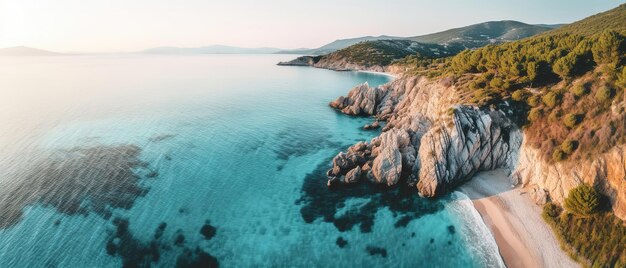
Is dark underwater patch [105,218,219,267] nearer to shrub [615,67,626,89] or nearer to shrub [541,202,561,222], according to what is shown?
shrub [541,202,561,222]

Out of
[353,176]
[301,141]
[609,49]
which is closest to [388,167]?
[353,176]

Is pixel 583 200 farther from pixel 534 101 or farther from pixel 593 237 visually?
pixel 534 101

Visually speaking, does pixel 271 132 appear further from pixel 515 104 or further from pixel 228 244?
pixel 515 104

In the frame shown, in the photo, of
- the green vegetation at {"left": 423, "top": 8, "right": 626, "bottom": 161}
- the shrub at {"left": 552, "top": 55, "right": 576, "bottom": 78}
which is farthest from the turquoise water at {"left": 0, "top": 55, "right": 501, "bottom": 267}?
the shrub at {"left": 552, "top": 55, "right": 576, "bottom": 78}

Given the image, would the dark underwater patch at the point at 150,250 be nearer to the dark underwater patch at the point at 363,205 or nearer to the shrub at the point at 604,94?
the dark underwater patch at the point at 363,205

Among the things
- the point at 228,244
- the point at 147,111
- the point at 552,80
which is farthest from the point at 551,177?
the point at 147,111

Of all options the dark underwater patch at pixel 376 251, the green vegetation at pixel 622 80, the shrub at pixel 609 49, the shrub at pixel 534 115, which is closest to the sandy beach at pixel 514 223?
the shrub at pixel 534 115

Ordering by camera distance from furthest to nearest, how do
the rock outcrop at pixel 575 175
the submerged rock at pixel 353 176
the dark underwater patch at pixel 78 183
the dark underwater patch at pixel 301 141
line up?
the dark underwater patch at pixel 301 141 < the submerged rock at pixel 353 176 < the dark underwater patch at pixel 78 183 < the rock outcrop at pixel 575 175
